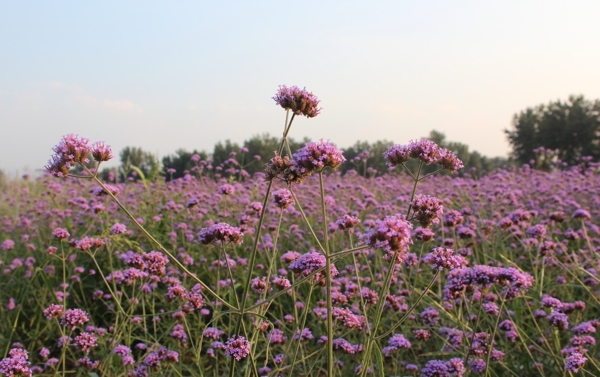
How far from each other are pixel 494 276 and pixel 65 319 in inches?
85.6

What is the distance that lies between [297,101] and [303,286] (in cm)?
363

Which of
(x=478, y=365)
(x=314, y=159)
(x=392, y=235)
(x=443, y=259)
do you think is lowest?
(x=478, y=365)

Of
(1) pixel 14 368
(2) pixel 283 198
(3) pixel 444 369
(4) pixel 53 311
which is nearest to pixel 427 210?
(2) pixel 283 198

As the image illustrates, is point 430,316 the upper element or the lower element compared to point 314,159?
lower

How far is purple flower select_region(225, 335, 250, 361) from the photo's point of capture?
77.9 inches

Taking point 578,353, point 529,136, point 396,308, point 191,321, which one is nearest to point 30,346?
point 191,321

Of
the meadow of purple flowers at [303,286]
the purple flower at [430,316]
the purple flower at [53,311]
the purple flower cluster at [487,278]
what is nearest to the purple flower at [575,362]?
the meadow of purple flowers at [303,286]

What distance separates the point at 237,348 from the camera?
6.55 ft

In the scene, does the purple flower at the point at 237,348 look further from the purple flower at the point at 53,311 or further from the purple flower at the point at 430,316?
the purple flower at the point at 430,316

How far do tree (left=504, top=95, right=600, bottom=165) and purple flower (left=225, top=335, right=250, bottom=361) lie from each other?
126ft

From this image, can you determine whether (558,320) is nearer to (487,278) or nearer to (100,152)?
(487,278)

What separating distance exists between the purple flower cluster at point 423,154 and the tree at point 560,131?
3759cm

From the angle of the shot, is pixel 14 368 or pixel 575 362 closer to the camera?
pixel 14 368

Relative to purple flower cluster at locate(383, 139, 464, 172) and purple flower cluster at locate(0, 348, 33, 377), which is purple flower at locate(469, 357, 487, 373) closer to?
purple flower cluster at locate(383, 139, 464, 172)
